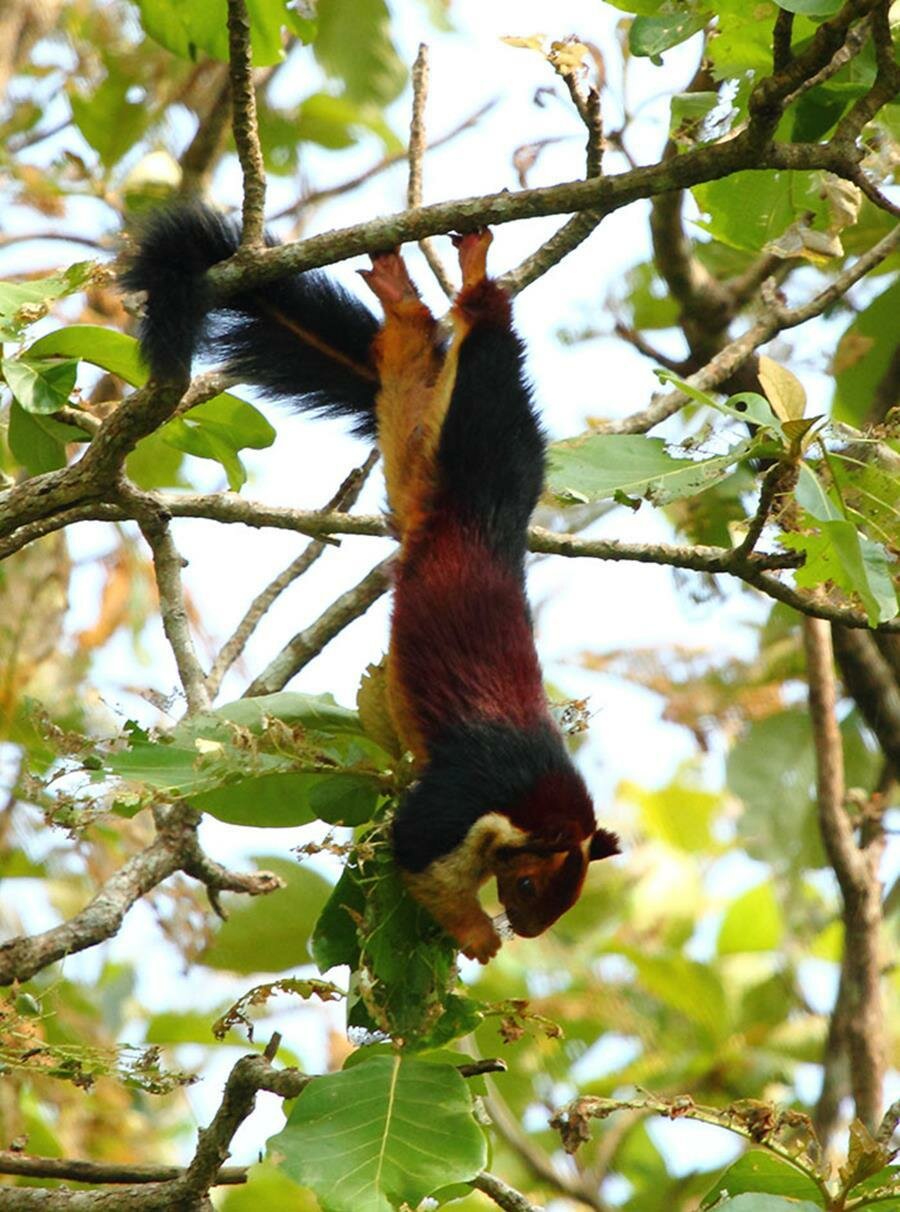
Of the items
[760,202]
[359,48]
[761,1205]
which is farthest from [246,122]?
[359,48]

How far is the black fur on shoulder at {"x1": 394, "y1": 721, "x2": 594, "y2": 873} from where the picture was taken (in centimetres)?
254

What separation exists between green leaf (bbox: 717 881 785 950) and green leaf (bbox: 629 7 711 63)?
382 cm

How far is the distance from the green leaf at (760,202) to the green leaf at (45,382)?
1351 millimetres

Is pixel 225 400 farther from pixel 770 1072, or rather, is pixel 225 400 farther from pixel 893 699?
pixel 770 1072

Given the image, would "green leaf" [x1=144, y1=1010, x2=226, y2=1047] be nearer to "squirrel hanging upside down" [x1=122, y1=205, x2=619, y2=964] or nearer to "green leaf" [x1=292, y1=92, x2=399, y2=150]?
"squirrel hanging upside down" [x1=122, y1=205, x2=619, y2=964]

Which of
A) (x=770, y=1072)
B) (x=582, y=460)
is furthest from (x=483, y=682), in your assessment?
(x=770, y=1072)

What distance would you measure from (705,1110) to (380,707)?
97 centimetres

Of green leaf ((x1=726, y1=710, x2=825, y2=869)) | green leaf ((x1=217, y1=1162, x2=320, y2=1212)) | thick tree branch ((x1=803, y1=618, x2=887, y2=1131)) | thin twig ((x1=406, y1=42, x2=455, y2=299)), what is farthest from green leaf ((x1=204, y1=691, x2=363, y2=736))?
green leaf ((x1=726, y1=710, x2=825, y2=869))

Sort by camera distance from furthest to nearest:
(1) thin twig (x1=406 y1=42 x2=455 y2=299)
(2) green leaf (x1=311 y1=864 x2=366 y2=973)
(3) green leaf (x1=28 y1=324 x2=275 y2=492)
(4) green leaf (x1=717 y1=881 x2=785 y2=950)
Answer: (4) green leaf (x1=717 y1=881 x2=785 y2=950) → (1) thin twig (x1=406 y1=42 x2=455 y2=299) → (3) green leaf (x1=28 y1=324 x2=275 y2=492) → (2) green leaf (x1=311 y1=864 x2=366 y2=973)

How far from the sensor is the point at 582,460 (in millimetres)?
2902

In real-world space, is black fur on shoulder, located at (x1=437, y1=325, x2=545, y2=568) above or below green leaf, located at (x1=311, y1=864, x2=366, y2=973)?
above

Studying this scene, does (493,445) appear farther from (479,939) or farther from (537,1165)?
(537,1165)

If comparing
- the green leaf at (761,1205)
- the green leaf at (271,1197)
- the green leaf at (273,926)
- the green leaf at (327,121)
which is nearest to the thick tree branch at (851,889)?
the green leaf at (271,1197)

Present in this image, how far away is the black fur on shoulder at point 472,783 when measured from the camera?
254 centimetres
